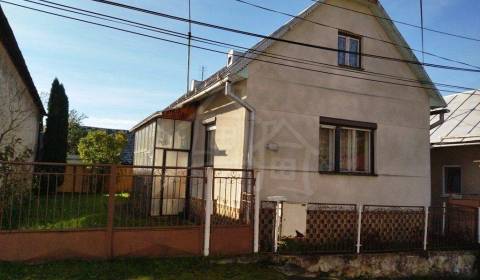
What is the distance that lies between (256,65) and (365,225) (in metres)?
4.68

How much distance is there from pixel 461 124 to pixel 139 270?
37.7 ft

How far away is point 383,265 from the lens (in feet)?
29.2

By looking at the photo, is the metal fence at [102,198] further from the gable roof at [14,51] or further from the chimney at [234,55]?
the gable roof at [14,51]

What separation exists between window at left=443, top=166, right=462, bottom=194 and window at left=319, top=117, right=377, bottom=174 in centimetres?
460

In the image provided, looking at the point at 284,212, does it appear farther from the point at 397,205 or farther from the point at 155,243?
the point at 397,205

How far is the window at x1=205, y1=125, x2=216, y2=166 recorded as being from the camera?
35.3 feet

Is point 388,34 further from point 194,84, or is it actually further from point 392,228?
point 194,84

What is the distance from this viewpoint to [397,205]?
1056 cm

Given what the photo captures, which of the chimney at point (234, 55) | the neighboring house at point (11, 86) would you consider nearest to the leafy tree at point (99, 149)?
the neighboring house at point (11, 86)

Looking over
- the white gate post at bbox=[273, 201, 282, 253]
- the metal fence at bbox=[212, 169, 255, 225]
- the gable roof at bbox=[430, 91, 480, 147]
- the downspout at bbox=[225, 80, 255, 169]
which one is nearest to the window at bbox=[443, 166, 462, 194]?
the gable roof at bbox=[430, 91, 480, 147]

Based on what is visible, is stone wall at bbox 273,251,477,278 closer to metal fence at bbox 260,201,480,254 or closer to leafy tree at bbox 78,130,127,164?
metal fence at bbox 260,201,480,254

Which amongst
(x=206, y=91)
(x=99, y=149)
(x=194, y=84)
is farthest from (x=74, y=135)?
(x=206, y=91)

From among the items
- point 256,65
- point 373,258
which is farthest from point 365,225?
point 256,65

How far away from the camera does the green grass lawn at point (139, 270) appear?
6230 millimetres
